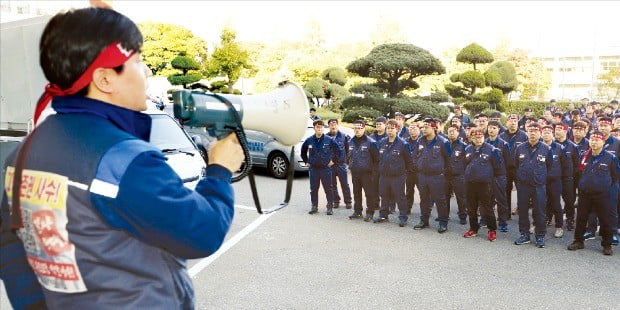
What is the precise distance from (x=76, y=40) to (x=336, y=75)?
2770cm

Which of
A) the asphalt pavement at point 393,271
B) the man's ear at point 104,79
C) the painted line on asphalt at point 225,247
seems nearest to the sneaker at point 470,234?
the asphalt pavement at point 393,271

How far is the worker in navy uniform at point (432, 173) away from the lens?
8148 mm

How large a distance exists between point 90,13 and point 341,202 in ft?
31.4

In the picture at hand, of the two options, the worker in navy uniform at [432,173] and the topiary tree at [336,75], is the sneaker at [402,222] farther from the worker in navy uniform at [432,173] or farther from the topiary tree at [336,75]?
the topiary tree at [336,75]

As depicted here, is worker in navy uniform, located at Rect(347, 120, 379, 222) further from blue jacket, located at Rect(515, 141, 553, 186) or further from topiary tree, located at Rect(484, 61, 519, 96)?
topiary tree, located at Rect(484, 61, 519, 96)

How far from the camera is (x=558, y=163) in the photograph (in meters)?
7.80

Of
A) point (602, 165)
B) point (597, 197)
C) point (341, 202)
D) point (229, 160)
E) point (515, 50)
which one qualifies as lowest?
point (341, 202)

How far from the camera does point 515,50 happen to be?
141ft

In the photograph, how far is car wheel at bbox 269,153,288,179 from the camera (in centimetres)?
1236

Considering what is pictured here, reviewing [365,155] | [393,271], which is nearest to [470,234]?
[393,271]

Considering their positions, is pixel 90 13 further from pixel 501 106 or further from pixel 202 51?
pixel 202 51

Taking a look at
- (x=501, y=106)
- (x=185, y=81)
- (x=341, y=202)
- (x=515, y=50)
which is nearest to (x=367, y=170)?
(x=341, y=202)

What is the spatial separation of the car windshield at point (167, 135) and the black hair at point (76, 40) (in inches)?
214

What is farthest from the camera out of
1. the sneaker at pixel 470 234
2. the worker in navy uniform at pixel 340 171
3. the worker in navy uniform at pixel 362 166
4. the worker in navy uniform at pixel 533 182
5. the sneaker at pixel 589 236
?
the worker in navy uniform at pixel 340 171
